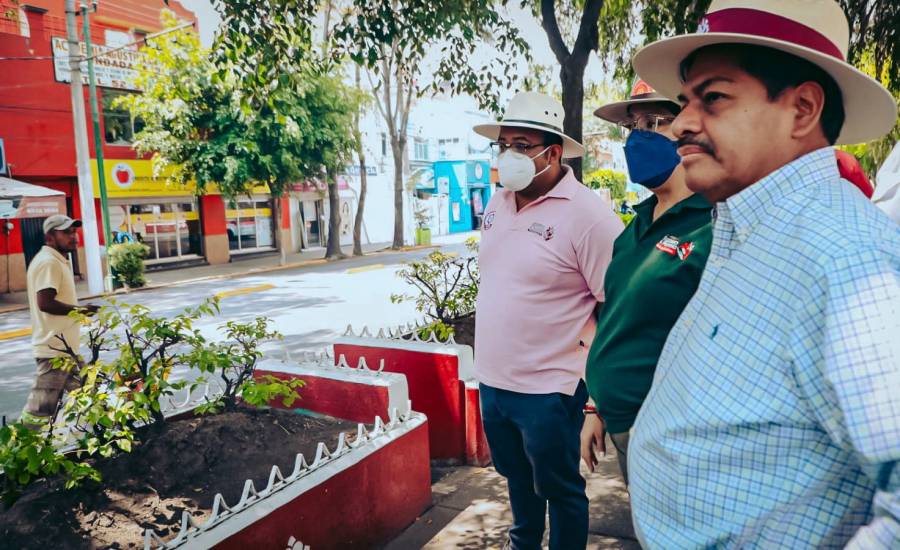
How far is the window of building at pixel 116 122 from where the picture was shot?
1969cm

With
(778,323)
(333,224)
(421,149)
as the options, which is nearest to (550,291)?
(778,323)

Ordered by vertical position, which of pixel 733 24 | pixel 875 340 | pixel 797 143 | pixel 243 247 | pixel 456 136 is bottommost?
pixel 243 247

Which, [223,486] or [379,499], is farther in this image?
[379,499]

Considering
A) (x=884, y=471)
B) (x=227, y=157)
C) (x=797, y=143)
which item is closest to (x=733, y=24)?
(x=797, y=143)

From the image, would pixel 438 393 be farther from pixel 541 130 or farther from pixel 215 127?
pixel 215 127

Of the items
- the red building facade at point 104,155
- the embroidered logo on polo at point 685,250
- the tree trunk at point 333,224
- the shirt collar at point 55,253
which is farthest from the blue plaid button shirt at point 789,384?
the tree trunk at point 333,224

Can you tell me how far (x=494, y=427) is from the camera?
2781 millimetres

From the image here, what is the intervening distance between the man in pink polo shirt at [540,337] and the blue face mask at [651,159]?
423 millimetres

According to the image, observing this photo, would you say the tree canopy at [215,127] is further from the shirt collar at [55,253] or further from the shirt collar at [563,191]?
the shirt collar at [563,191]

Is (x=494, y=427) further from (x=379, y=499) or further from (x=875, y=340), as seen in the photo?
(x=875, y=340)

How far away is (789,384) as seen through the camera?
0.97 metres

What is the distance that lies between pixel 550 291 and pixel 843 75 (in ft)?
4.97

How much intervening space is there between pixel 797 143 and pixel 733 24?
263 millimetres

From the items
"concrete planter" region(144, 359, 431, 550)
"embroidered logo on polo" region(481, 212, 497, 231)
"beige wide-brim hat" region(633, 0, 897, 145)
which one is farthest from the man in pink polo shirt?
"beige wide-brim hat" region(633, 0, 897, 145)
